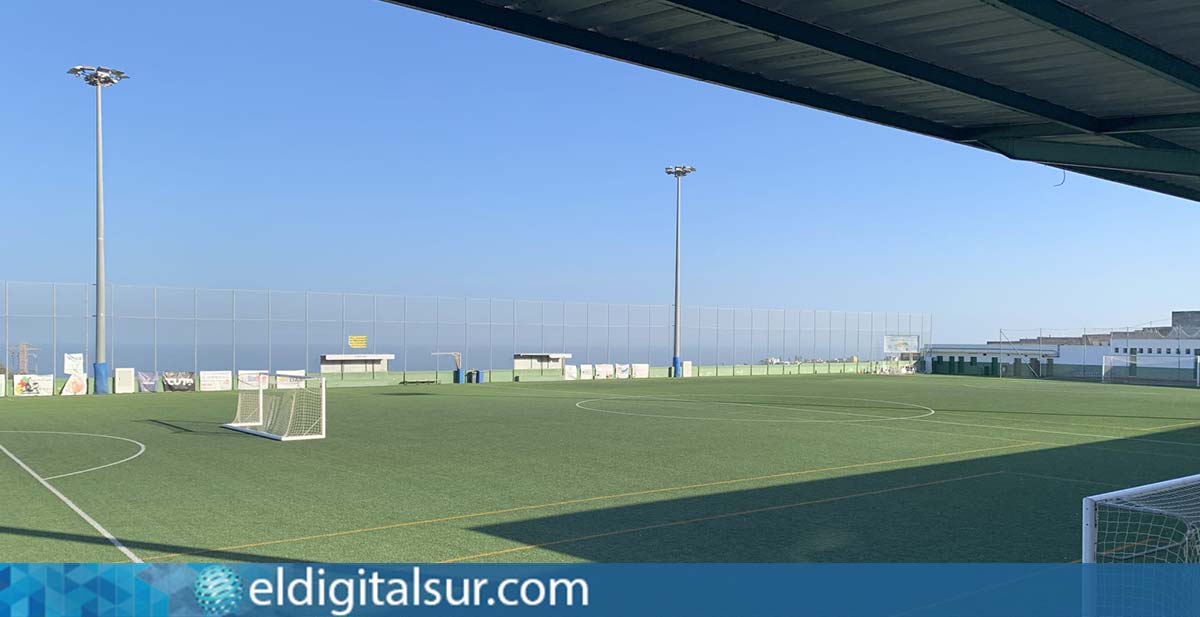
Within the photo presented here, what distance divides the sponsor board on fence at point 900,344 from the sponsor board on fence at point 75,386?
55.3 m

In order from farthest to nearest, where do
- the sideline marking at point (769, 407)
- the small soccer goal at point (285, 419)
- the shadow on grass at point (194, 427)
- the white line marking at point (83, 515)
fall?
the sideline marking at point (769, 407)
the shadow on grass at point (194, 427)
the small soccer goal at point (285, 419)
the white line marking at point (83, 515)

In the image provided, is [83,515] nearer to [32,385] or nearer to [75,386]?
[75,386]

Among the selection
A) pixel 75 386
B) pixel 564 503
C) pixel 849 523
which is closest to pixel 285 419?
pixel 564 503

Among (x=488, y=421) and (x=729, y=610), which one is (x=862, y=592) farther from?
(x=488, y=421)

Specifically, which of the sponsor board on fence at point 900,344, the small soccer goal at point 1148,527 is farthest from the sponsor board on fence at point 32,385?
the sponsor board on fence at point 900,344

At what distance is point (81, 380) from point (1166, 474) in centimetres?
3382

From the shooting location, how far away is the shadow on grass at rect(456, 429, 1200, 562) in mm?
9555

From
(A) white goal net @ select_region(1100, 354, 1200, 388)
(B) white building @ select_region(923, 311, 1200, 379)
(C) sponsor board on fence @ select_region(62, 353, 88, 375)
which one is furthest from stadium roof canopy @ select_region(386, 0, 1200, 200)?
(B) white building @ select_region(923, 311, 1200, 379)

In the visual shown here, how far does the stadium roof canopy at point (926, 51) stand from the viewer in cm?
936

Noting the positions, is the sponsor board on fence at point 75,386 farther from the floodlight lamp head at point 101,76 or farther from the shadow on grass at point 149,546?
the shadow on grass at point 149,546

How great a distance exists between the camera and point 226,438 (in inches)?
780

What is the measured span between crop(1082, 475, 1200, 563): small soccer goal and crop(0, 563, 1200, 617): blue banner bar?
18.5 inches

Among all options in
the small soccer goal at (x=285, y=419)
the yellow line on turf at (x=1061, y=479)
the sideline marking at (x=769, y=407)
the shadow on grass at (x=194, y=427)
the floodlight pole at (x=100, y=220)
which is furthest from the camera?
the floodlight pole at (x=100, y=220)

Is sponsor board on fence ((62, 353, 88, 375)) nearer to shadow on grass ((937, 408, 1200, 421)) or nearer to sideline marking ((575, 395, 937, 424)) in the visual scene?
sideline marking ((575, 395, 937, 424))
